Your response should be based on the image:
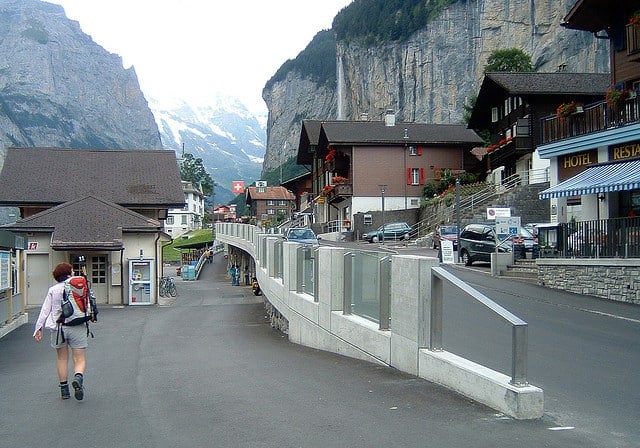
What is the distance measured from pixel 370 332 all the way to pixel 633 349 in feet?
14.1

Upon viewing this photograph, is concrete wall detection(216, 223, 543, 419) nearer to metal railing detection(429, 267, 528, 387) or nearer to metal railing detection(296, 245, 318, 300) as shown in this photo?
metal railing detection(429, 267, 528, 387)

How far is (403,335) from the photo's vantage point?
356 inches

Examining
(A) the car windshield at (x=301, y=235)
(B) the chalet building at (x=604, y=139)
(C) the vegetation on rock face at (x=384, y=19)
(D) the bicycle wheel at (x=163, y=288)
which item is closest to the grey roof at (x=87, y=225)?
(D) the bicycle wheel at (x=163, y=288)

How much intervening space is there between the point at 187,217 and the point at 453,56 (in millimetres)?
46415

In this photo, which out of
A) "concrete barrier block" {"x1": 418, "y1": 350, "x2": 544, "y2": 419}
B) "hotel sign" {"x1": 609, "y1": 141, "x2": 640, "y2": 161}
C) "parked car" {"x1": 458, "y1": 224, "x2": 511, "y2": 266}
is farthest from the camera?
"parked car" {"x1": 458, "y1": 224, "x2": 511, "y2": 266}

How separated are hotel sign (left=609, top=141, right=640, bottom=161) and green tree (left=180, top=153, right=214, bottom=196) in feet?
414

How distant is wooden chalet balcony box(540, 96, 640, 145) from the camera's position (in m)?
23.5

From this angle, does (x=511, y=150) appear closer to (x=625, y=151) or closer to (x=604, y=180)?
(x=625, y=151)

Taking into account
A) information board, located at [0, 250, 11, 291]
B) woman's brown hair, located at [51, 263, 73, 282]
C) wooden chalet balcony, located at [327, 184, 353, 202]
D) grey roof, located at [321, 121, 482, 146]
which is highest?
grey roof, located at [321, 121, 482, 146]

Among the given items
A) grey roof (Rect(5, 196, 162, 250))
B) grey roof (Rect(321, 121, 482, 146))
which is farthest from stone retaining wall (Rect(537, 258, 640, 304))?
grey roof (Rect(321, 121, 482, 146))

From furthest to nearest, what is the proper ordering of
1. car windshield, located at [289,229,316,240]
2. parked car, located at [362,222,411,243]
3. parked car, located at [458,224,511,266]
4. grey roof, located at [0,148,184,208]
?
parked car, located at [362,222,411,243], car windshield, located at [289,229,316,240], grey roof, located at [0,148,184,208], parked car, located at [458,224,511,266]

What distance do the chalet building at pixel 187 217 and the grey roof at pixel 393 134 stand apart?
47733 mm

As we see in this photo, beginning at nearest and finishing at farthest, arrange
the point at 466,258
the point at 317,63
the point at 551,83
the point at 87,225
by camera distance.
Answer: the point at 466,258, the point at 87,225, the point at 551,83, the point at 317,63

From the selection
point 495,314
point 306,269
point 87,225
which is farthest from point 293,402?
point 87,225
